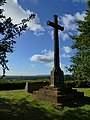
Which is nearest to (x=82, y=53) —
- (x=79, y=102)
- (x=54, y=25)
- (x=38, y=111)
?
(x=54, y=25)

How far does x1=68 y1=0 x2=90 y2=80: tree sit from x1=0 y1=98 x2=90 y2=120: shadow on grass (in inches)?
371

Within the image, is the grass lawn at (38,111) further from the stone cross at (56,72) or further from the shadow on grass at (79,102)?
the stone cross at (56,72)

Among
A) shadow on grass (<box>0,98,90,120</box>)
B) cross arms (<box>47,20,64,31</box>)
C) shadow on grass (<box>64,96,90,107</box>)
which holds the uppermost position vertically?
cross arms (<box>47,20,64,31</box>)

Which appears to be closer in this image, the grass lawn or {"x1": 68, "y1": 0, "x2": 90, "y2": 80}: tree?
the grass lawn

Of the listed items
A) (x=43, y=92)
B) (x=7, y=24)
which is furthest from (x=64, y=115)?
(x=7, y=24)

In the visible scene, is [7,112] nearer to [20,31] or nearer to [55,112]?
[55,112]

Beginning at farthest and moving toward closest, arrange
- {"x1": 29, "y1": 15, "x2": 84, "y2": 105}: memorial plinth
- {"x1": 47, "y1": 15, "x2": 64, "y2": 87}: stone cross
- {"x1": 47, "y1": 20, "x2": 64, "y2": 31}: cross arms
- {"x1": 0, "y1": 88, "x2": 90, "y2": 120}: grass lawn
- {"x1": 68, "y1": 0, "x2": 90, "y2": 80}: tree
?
{"x1": 68, "y1": 0, "x2": 90, "y2": 80}: tree, {"x1": 47, "y1": 20, "x2": 64, "y2": 31}: cross arms, {"x1": 47, "y1": 15, "x2": 64, "y2": 87}: stone cross, {"x1": 29, "y1": 15, "x2": 84, "y2": 105}: memorial plinth, {"x1": 0, "y1": 88, "x2": 90, "y2": 120}: grass lawn

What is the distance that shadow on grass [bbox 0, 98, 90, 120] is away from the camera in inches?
520

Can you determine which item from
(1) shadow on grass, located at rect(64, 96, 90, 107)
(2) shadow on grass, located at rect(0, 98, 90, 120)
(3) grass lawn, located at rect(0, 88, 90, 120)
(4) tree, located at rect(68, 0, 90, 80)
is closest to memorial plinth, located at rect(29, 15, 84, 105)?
(1) shadow on grass, located at rect(64, 96, 90, 107)

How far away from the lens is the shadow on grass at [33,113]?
13.2m

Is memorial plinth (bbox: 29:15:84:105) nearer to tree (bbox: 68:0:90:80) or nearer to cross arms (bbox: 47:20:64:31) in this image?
cross arms (bbox: 47:20:64:31)

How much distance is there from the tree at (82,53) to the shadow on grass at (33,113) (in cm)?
943

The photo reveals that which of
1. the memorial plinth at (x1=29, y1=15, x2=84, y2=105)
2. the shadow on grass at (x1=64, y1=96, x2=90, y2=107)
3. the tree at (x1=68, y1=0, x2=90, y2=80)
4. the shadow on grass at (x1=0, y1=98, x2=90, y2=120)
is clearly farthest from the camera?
the tree at (x1=68, y1=0, x2=90, y2=80)

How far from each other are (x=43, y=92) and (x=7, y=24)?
7623mm
